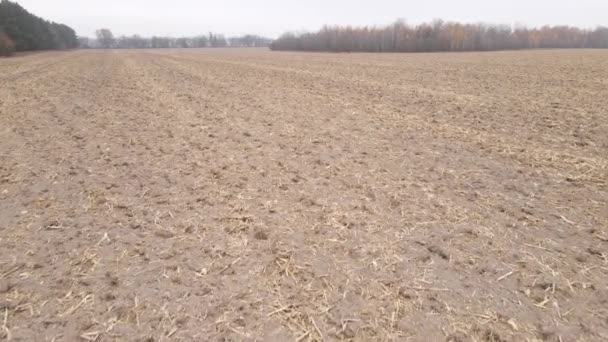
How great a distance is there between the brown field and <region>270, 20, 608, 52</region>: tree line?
276 ft

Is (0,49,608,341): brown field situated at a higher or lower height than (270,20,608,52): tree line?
lower

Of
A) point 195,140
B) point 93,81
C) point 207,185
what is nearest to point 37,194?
point 207,185

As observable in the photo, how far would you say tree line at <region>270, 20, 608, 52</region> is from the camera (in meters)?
81.2

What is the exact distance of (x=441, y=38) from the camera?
3152 inches

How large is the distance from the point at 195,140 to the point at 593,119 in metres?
10.3

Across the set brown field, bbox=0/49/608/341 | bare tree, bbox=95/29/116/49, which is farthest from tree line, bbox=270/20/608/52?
bare tree, bbox=95/29/116/49

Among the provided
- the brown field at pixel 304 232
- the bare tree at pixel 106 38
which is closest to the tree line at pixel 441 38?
the brown field at pixel 304 232

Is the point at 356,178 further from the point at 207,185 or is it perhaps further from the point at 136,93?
the point at 136,93

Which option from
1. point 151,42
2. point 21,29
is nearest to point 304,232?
point 21,29

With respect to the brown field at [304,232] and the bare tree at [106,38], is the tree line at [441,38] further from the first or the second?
the bare tree at [106,38]

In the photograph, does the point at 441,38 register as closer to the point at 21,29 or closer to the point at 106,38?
the point at 21,29

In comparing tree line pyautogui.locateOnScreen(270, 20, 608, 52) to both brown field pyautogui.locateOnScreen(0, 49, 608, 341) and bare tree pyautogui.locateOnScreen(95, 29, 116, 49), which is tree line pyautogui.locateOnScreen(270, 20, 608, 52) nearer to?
brown field pyautogui.locateOnScreen(0, 49, 608, 341)

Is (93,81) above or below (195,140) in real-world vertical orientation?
above

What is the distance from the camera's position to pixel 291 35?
116 m
